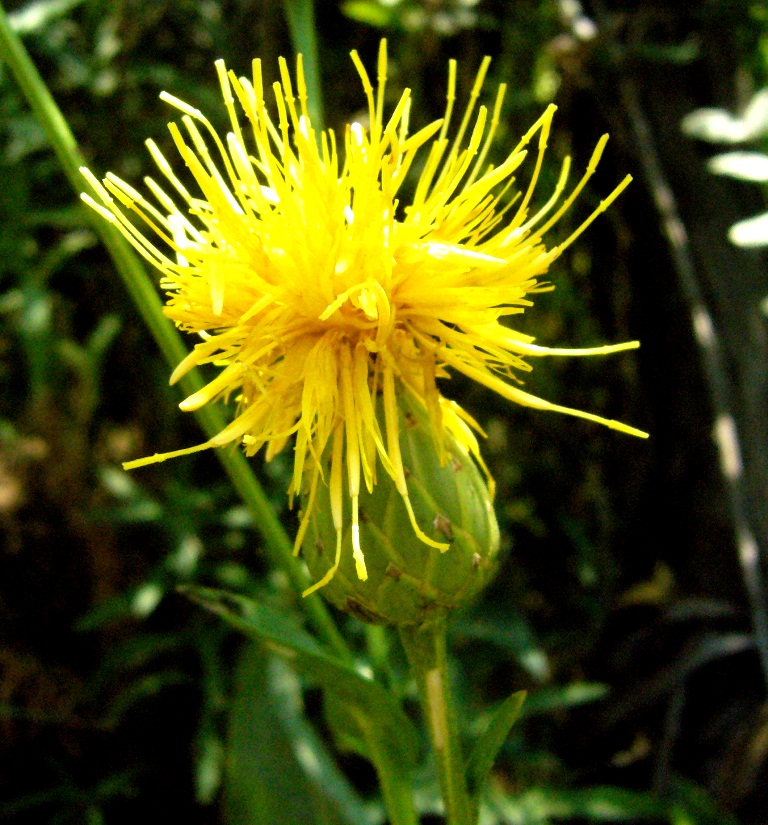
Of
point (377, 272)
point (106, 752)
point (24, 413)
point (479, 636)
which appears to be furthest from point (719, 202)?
point (106, 752)

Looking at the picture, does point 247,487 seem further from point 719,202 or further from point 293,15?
point 719,202

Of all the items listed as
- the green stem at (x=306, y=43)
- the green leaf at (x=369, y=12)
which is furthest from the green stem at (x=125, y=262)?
the green leaf at (x=369, y=12)

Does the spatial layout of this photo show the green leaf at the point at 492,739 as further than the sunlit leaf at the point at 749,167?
No

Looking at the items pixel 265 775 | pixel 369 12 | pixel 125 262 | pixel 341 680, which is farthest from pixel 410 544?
pixel 369 12

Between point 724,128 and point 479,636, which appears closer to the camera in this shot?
point 724,128

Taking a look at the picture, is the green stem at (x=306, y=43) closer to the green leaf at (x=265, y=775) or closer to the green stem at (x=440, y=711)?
the green stem at (x=440, y=711)
